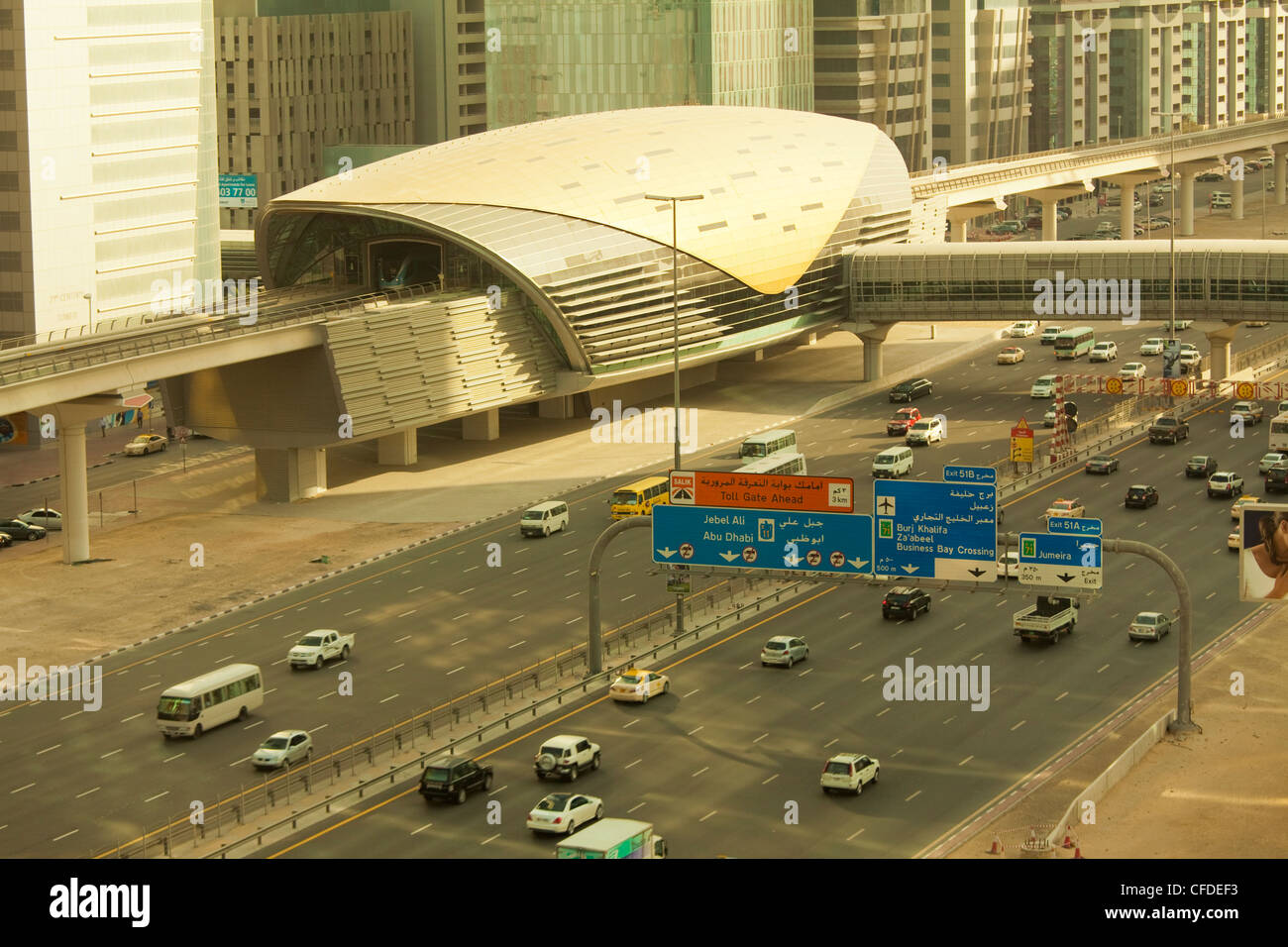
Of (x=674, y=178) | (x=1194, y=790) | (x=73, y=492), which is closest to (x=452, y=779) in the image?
(x=1194, y=790)

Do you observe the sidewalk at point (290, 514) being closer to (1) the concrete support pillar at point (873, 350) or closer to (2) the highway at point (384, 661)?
(1) the concrete support pillar at point (873, 350)

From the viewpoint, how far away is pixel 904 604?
81375mm

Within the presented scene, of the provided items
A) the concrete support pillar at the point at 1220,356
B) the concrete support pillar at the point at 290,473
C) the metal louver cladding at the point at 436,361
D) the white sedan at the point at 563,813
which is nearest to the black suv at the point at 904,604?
the white sedan at the point at 563,813

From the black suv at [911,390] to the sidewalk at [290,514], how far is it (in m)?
4.05

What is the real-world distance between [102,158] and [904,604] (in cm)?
8087

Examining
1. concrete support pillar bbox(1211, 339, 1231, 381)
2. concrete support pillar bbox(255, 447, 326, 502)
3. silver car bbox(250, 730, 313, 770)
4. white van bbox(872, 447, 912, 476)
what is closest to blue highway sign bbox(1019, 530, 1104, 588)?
silver car bbox(250, 730, 313, 770)

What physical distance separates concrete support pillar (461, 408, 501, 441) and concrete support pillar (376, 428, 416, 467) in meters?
6.68

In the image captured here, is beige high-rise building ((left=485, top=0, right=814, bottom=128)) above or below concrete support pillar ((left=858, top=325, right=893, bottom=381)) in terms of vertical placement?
above

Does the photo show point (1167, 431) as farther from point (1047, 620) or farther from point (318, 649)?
point (318, 649)

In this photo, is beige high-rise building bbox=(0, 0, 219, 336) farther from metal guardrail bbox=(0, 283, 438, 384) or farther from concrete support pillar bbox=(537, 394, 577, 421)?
concrete support pillar bbox=(537, 394, 577, 421)
